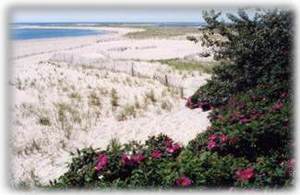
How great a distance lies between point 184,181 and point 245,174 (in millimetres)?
592

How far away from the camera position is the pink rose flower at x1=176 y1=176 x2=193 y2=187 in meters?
5.41

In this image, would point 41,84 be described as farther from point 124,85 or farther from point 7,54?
point 7,54

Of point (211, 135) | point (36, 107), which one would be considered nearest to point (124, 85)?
point (36, 107)

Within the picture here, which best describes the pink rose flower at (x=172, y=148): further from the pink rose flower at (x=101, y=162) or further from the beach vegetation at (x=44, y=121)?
the beach vegetation at (x=44, y=121)

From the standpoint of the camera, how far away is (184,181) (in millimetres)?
5410

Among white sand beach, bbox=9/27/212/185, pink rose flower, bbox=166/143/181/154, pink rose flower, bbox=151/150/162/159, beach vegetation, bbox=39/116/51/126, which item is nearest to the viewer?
pink rose flower, bbox=151/150/162/159

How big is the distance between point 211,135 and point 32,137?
434 cm

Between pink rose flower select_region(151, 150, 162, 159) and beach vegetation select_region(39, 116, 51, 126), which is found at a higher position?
pink rose flower select_region(151, 150, 162, 159)

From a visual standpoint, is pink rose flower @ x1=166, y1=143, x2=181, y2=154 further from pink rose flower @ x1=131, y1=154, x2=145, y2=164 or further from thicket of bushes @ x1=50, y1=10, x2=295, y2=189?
pink rose flower @ x1=131, y1=154, x2=145, y2=164

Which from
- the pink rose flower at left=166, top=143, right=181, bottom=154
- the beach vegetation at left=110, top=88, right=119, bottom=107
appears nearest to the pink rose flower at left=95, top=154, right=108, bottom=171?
the pink rose flower at left=166, top=143, right=181, bottom=154

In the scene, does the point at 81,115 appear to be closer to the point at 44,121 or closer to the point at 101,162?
the point at 44,121

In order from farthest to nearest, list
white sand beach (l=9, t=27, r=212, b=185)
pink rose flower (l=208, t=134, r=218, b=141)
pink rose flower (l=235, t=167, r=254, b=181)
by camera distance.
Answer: white sand beach (l=9, t=27, r=212, b=185), pink rose flower (l=208, t=134, r=218, b=141), pink rose flower (l=235, t=167, r=254, b=181)

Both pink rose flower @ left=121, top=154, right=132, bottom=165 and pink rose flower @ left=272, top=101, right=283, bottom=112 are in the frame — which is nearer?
pink rose flower @ left=121, top=154, right=132, bottom=165

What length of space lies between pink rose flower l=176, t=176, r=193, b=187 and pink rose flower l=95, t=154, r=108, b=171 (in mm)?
863
